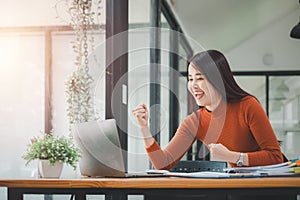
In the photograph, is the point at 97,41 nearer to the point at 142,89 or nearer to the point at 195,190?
the point at 142,89

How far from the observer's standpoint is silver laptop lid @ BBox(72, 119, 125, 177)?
6.81 ft

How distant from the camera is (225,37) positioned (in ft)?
23.6

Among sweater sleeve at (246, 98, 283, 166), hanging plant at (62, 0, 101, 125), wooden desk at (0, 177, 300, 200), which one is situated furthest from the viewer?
hanging plant at (62, 0, 101, 125)

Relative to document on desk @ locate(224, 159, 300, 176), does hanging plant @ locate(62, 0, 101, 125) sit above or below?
above

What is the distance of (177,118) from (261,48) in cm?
159

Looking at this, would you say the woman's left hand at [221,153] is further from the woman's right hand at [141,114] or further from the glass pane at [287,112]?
the glass pane at [287,112]

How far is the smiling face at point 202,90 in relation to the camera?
8.41ft

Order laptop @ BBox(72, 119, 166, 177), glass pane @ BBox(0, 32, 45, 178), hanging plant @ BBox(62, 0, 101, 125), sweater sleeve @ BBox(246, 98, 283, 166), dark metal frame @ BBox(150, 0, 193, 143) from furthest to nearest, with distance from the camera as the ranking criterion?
dark metal frame @ BBox(150, 0, 193, 143), hanging plant @ BBox(62, 0, 101, 125), glass pane @ BBox(0, 32, 45, 178), sweater sleeve @ BBox(246, 98, 283, 166), laptop @ BBox(72, 119, 166, 177)

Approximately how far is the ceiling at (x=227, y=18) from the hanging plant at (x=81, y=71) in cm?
340

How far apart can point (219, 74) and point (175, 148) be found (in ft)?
1.24

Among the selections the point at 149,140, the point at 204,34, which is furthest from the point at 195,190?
the point at 204,34

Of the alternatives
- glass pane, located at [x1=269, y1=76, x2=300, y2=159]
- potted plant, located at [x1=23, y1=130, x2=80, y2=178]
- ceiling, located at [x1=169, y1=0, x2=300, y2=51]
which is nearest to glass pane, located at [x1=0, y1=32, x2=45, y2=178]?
potted plant, located at [x1=23, y1=130, x2=80, y2=178]

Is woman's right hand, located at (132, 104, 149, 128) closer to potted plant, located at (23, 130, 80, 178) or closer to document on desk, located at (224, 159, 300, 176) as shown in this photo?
potted plant, located at (23, 130, 80, 178)

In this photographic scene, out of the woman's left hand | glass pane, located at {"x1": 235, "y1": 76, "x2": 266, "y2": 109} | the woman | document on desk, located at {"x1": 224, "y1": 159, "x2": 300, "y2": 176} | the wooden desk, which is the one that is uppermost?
glass pane, located at {"x1": 235, "y1": 76, "x2": 266, "y2": 109}
